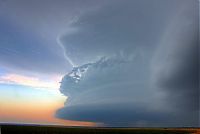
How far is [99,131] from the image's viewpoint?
54.1ft

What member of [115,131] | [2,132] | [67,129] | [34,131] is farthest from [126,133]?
[2,132]

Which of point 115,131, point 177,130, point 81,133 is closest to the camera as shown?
point 81,133

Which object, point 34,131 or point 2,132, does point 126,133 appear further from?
point 2,132

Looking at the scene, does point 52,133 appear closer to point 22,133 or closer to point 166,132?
point 22,133

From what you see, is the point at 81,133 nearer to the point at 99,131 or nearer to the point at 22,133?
the point at 99,131

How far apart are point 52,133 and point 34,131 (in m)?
1.17

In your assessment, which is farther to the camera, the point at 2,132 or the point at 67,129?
the point at 67,129

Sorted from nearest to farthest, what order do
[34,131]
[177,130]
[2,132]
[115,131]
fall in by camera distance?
1. [2,132]
2. [34,131]
3. [115,131]
4. [177,130]

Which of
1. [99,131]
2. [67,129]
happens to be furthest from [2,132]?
[99,131]

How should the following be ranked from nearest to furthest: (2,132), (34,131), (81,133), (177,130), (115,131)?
(2,132), (34,131), (81,133), (115,131), (177,130)

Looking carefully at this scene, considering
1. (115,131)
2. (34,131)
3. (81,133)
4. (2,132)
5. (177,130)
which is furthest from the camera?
(177,130)

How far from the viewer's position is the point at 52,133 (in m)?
15.6

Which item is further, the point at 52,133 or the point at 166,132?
the point at 166,132

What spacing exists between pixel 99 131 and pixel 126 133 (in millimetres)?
1549
